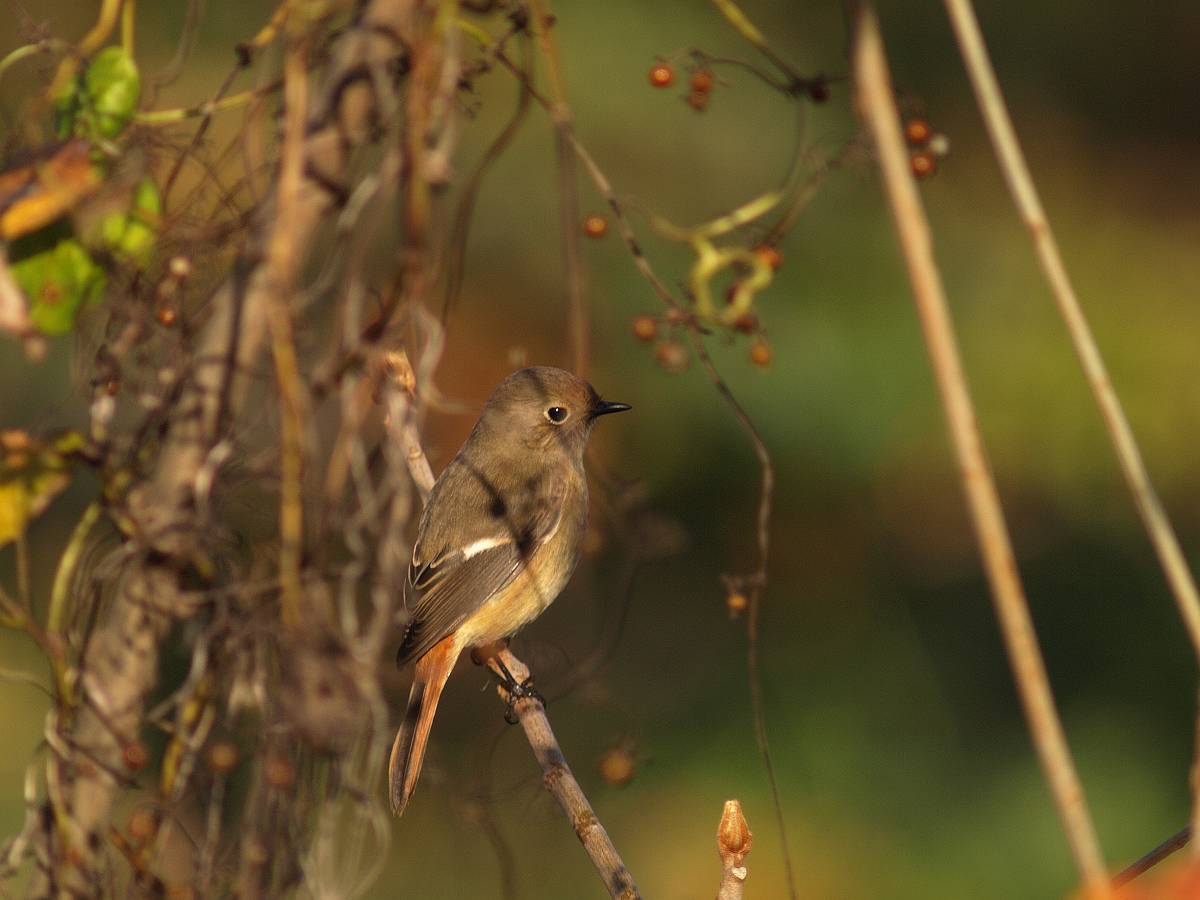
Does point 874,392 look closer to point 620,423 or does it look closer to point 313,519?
point 620,423

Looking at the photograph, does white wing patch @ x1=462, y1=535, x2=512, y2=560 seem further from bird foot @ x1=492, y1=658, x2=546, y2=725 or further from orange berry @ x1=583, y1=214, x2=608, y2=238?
orange berry @ x1=583, y1=214, x2=608, y2=238

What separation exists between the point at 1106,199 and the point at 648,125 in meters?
2.18

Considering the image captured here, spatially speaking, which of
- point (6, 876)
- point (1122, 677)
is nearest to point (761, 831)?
point (1122, 677)

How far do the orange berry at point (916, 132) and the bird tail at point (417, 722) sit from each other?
2.26 meters

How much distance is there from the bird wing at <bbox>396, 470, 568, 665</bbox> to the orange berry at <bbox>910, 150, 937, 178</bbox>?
199 cm

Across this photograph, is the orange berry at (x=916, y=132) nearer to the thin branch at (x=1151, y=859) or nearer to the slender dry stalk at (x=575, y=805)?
the thin branch at (x=1151, y=859)

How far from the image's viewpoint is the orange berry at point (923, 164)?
223cm

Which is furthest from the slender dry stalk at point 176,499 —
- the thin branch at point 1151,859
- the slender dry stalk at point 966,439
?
the thin branch at point 1151,859

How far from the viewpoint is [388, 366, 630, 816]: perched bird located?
417 cm

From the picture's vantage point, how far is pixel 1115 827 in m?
5.70

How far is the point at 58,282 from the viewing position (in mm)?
1612

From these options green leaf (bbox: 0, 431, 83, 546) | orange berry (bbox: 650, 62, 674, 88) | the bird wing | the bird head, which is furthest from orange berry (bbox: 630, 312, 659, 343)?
the bird head

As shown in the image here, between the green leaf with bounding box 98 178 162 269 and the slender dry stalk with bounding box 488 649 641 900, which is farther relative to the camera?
the slender dry stalk with bounding box 488 649 641 900

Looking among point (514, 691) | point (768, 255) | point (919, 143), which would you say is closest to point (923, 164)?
point (919, 143)
